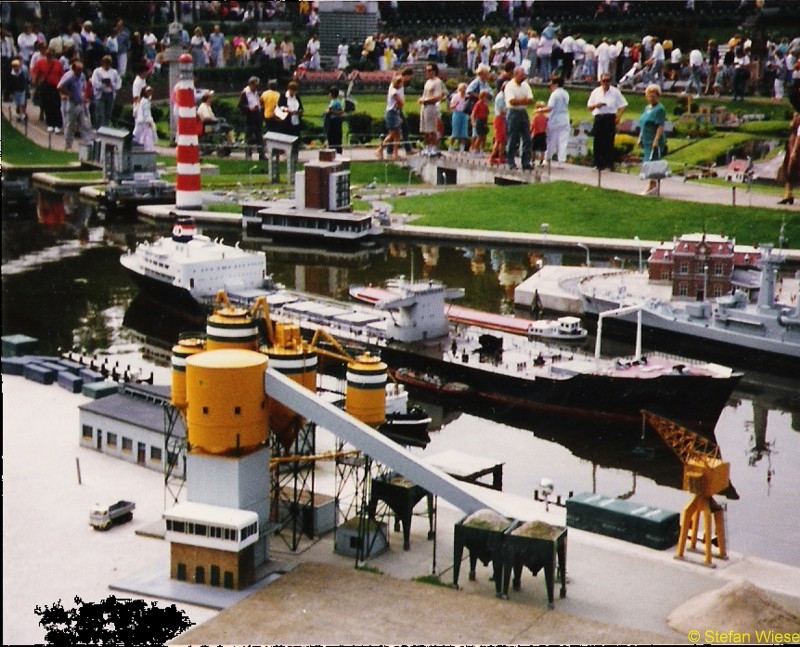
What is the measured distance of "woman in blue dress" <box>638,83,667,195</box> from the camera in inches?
3359

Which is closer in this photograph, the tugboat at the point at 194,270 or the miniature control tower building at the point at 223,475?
the miniature control tower building at the point at 223,475

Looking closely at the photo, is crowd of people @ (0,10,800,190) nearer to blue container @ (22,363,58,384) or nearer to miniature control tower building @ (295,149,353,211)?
miniature control tower building @ (295,149,353,211)

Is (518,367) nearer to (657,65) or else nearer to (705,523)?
(705,523)

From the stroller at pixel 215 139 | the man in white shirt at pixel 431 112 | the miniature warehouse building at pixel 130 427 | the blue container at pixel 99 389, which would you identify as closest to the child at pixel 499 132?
the man in white shirt at pixel 431 112

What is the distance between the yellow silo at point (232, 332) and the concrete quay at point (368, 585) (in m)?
4.69

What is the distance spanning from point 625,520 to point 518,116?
174 ft

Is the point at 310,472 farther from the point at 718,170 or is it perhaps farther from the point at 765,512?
the point at 718,170

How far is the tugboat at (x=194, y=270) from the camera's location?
67000 mm

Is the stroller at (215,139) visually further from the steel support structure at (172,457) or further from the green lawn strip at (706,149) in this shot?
the steel support structure at (172,457)

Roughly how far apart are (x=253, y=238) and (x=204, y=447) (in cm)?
4650

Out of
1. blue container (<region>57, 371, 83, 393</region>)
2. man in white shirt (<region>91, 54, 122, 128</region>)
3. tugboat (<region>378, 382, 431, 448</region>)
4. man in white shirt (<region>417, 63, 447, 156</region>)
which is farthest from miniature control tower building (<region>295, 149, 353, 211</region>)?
tugboat (<region>378, 382, 431, 448</region>)

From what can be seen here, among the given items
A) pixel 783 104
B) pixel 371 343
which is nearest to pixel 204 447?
pixel 371 343

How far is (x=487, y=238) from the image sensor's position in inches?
3184

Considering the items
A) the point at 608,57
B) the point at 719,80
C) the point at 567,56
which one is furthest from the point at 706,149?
the point at 567,56
